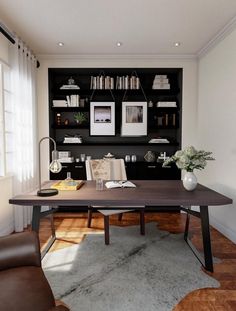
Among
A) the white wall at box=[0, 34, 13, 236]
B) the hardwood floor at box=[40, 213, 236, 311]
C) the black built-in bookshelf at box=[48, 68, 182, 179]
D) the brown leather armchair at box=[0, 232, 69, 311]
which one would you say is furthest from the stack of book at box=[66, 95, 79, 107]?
the brown leather armchair at box=[0, 232, 69, 311]

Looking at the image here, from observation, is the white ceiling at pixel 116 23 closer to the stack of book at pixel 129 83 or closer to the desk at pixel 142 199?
the stack of book at pixel 129 83

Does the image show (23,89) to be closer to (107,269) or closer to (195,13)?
(195,13)

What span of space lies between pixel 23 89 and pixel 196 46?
2.63 m

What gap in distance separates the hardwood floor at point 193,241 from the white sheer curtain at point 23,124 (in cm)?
60

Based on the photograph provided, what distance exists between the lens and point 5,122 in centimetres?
321

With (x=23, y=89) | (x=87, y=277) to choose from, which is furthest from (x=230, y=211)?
(x=23, y=89)

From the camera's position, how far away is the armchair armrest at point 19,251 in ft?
4.38

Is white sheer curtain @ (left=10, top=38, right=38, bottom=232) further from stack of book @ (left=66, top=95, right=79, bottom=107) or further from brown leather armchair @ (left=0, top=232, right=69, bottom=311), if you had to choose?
brown leather armchair @ (left=0, top=232, right=69, bottom=311)

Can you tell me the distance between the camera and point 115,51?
3990 mm

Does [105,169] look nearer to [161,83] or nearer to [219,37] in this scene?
[161,83]

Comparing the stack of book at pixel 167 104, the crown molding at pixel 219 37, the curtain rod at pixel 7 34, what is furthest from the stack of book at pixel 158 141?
the curtain rod at pixel 7 34

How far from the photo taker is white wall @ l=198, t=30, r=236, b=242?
305cm

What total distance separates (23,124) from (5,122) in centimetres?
33

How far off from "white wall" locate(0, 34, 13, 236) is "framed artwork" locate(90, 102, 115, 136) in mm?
1609
